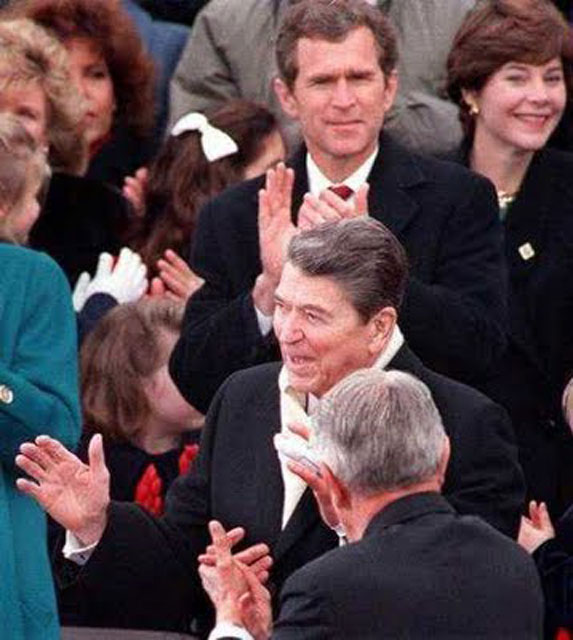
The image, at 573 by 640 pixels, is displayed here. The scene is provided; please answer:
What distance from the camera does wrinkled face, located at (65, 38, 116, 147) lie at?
917 cm

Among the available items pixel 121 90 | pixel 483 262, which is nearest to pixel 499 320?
pixel 483 262

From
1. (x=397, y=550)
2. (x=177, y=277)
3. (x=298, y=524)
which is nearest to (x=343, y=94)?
(x=177, y=277)

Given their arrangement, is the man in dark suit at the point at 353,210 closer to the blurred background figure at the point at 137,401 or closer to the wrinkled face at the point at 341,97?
the wrinkled face at the point at 341,97

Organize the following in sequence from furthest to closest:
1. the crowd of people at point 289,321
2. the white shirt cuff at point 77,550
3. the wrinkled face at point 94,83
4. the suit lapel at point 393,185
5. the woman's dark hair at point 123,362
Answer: the wrinkled face at point 94,83 < the woman's dark hair at point 123,362 < the suit lapel at point 393,185 < the white shirt cuff at point 77,550 < the crowd of people at point 289,321

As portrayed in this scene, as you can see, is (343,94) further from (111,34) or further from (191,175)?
(111,34)

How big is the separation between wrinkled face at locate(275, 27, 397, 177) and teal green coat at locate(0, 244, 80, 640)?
1057mm

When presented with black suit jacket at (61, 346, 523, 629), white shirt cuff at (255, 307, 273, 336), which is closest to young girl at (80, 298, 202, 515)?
white shirt cuff at (255, 307, 273, 336)

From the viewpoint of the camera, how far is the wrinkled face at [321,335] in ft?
20.2

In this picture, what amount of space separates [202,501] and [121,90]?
10.2ft

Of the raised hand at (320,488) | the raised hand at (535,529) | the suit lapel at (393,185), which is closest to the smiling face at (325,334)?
the raised hand at (320,488)

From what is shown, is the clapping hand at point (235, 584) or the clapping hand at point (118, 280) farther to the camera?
the clapping hand at point (118, 280)

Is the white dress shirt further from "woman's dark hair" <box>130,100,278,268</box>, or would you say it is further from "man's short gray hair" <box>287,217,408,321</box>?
"woman's dark hair" <box>130,100,278,268</box>

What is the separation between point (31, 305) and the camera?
21.6ft

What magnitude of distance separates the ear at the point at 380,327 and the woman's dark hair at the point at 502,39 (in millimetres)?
2198
